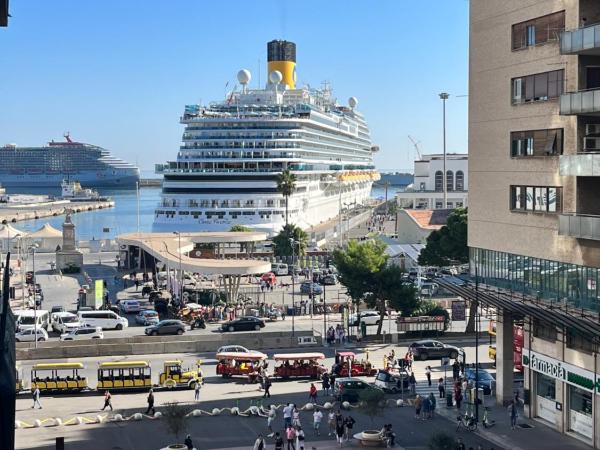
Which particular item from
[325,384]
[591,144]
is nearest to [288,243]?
[325,384]

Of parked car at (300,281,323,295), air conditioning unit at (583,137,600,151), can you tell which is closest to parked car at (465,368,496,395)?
air conditioning unit at (583,137,600,151)

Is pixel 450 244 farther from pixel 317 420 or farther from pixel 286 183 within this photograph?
pixel 286 183

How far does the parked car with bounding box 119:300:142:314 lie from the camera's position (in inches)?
2007

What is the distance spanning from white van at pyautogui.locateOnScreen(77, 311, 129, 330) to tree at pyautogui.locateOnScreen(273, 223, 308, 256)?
30.9 metres

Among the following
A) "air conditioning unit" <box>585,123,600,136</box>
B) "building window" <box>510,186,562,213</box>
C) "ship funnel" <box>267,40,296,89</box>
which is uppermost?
"ship funnel" <box>267,40,296,89</box>

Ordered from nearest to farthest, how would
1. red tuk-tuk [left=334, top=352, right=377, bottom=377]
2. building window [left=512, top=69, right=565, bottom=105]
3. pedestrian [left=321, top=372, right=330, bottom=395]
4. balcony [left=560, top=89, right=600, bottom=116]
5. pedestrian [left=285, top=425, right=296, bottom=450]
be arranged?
balcony [left=560, top=89, right=600, bottom=116], pedestrian [left=285, top=425, right=296, bottom=450], building window [left=512, top=69, right=565, bottom=105], pedestrian [left=321, top=372, right=330, bottom=395], red tuk-tuk [left=334, top=352, right=377, bottom=377]

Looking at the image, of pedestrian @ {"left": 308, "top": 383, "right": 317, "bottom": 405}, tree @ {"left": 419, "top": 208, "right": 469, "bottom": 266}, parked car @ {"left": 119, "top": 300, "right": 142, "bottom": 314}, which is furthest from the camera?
tree @ {"left": 419, "top": 208, "right": 469, "bottom": 266}

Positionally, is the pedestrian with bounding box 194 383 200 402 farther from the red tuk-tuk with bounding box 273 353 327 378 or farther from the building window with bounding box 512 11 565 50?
the building window with bounding box 512 11 565 50

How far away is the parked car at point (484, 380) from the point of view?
104 ft

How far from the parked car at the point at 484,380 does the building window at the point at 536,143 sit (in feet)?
28.5

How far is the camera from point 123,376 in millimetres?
31906

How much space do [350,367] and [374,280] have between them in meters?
10.2

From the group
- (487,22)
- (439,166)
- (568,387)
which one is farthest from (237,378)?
(439,166)

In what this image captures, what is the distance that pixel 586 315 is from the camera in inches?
883
